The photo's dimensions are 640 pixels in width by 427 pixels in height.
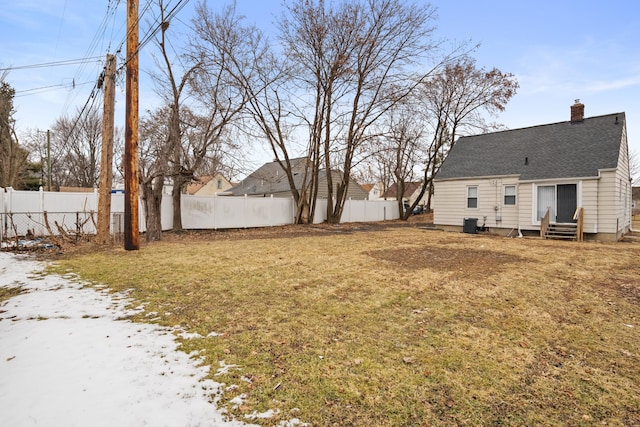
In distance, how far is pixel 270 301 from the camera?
A: 4.96 meters

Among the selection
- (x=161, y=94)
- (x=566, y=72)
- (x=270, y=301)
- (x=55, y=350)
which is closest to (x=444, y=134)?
(x=566, y=72)

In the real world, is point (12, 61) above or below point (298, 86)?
above

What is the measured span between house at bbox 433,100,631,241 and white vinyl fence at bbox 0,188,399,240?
360 inches

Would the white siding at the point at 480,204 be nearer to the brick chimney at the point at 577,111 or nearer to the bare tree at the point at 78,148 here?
the brick chimney at the point at 577,111

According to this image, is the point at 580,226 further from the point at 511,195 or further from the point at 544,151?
the point at 544,151

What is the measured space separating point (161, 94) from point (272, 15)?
24.6 feet

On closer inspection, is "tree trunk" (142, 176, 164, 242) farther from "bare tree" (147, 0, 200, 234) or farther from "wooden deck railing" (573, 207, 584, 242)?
"wooden deck railing" (573, 207, 584, 242)

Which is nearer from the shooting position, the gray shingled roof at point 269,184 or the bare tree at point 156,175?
the bare tree at point 156,175

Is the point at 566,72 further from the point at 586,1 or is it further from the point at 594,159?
the point at 586,1

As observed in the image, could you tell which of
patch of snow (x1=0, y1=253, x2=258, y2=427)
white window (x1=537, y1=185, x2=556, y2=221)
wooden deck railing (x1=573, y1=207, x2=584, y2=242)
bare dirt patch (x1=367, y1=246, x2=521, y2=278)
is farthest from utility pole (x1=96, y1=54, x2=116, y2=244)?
wooden deck railing (x1=573, y1=207, x2=584, y2=242)

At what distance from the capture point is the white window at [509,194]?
51.0ft

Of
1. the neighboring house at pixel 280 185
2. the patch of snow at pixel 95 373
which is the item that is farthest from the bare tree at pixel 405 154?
the patch of snow at pixel 95 373

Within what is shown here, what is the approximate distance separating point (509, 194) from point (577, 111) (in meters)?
5.26

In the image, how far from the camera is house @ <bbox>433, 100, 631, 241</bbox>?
1313 centimetres
